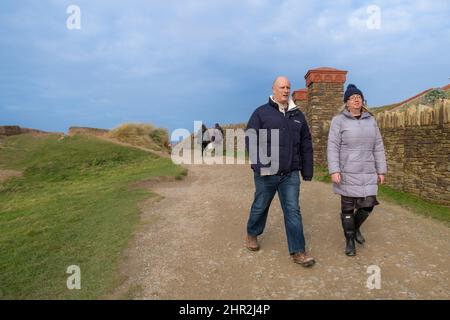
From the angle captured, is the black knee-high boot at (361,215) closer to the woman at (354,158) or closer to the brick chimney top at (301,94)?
the woman at (354,158)

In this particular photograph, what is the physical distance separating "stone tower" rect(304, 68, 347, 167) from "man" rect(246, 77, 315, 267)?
8323mm

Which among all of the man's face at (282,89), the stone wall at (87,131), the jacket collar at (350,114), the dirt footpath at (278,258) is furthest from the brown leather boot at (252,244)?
the stone wall at (87,131)

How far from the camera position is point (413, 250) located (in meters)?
4.96

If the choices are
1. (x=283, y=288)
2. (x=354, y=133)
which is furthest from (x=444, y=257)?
(x=283, y=288)

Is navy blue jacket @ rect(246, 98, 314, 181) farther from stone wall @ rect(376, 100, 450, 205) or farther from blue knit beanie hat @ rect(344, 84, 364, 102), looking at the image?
stone wall @ rect(376, 100, 450, 205)

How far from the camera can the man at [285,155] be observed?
4.44 meters

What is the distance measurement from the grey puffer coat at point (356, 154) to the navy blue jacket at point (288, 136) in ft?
1.01

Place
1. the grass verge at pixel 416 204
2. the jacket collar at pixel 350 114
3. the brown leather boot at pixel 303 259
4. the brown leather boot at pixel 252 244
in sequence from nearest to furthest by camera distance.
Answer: the brown leather boot at pixel 303 259 → the jacket collar at pixel 350 114 → the brown leather boot at pixel 252 244 → the grass verge at pixel 416 204

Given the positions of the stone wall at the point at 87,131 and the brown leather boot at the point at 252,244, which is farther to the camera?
the stone wall at the point at 87,131

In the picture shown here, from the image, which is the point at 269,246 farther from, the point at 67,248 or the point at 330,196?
the point at 330,196

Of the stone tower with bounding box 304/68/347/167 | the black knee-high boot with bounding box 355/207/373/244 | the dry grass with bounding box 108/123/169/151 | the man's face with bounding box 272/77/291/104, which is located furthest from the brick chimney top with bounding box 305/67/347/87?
the dry grass with bounding box 108/123/169/151

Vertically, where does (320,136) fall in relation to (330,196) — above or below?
above

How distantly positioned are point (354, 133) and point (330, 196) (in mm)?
4030
